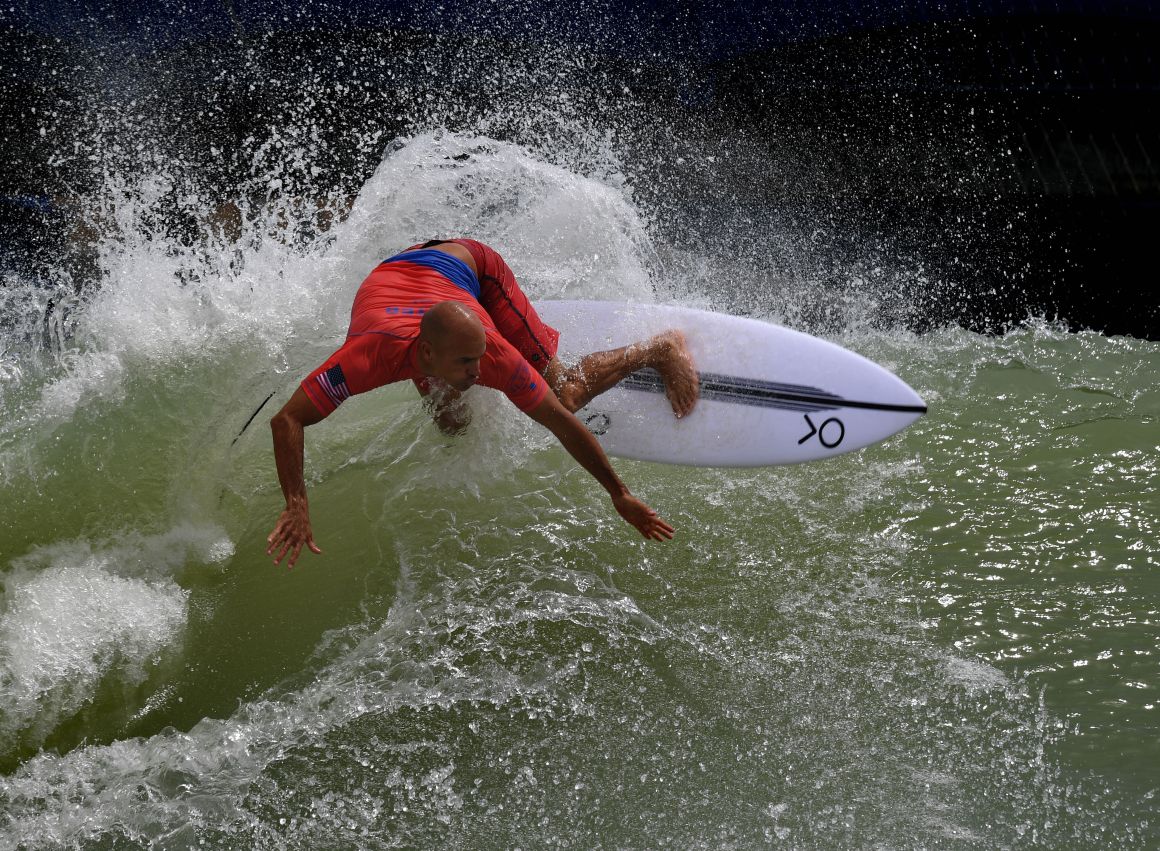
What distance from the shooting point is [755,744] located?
2.79 m

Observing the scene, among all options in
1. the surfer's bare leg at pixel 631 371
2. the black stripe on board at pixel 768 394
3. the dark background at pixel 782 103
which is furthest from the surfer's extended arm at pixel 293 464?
the dark background at pixel 782 103

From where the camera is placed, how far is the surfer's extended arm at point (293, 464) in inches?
107

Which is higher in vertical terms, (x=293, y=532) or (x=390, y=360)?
(x=390, y=360)

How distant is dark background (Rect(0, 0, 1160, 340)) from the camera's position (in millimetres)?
6613

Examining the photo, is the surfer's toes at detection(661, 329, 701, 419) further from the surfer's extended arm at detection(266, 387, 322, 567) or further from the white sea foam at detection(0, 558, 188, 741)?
the white sea foam at detection(0, 558, 188, 741)

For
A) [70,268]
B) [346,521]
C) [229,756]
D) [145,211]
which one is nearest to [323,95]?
[145,211]

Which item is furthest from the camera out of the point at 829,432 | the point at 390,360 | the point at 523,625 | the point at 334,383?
the point at 829,432

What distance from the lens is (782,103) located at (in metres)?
7.40

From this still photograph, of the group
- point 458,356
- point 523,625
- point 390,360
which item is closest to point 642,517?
point 523,625

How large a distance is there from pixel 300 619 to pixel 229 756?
63 cm

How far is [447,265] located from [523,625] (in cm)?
131

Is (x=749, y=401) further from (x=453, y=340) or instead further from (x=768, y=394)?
(x=453, y=340)

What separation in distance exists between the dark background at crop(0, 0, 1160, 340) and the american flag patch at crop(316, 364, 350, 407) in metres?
4.72

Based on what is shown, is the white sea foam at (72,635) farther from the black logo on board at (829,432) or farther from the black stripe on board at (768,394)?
the black logo on board at (829,432)
